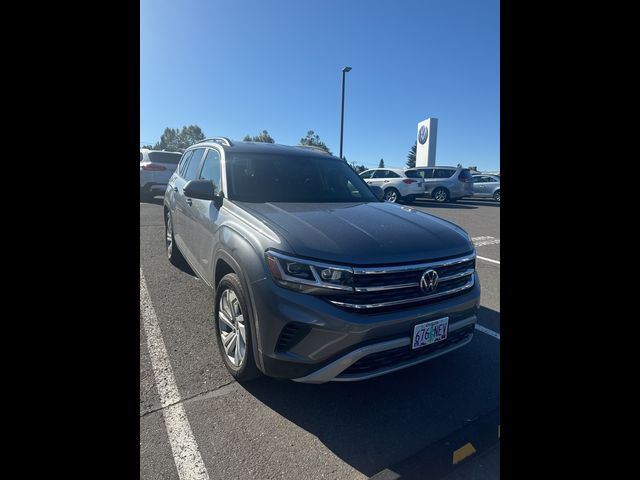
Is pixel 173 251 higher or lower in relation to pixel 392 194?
lower

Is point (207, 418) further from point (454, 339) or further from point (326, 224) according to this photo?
point (454, 339)

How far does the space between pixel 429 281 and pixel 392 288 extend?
11.8 inches

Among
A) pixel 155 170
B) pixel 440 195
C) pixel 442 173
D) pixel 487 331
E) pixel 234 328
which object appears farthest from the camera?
pixel 440 195

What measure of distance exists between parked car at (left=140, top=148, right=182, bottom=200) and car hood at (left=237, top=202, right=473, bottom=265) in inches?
419

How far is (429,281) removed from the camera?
7.18 feet

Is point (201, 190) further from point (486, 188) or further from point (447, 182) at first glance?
point (486, 188)

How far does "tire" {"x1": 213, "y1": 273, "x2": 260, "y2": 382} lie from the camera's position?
2246 millimetres

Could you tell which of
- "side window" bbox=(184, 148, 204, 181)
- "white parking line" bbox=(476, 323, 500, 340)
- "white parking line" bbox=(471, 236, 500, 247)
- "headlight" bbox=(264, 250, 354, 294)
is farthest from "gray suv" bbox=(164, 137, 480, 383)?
"white parking line" bbox=(471, 236, 500, 247)

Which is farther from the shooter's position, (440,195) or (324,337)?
(440,195)

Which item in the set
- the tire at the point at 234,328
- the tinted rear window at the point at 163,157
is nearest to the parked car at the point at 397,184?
the tinted rear window at the point at 163,157

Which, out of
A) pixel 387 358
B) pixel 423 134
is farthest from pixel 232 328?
pixel 423 134

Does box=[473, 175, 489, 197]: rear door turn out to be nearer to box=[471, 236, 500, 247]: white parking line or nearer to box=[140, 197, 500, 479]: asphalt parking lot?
box=[471, 236, 500, 247]: white parking line
